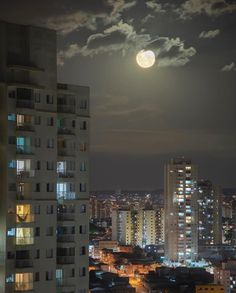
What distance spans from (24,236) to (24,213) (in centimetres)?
12

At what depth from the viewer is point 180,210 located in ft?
70.7

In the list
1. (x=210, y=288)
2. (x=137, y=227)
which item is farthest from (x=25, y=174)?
(x=137, y=227)

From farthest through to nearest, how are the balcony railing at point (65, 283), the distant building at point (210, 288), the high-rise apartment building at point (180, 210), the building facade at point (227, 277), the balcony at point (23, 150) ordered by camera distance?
the high-rise apartment building at point (180, 210), the building facade at point (227, 277), the distant building at point (210, 288), the balcony railing at point (65, 283), the balcony at point (23, 150)

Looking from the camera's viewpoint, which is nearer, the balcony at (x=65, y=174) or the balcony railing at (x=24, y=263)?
the balcony railing at (x=24, y=263)

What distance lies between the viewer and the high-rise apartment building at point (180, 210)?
21.2 metres

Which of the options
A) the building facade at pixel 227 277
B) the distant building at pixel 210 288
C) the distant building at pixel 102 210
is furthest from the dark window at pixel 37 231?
the distant building at pixel 102 210

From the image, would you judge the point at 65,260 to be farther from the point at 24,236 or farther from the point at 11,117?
the point at 11,117

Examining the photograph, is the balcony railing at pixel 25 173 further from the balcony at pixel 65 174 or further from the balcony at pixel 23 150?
the balcony at pixel 65 174

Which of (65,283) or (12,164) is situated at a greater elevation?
(12,164)

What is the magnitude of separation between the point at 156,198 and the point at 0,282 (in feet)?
73.1

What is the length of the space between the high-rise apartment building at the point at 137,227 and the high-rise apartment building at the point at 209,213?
1.39 meters

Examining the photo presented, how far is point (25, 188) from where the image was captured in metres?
3.82

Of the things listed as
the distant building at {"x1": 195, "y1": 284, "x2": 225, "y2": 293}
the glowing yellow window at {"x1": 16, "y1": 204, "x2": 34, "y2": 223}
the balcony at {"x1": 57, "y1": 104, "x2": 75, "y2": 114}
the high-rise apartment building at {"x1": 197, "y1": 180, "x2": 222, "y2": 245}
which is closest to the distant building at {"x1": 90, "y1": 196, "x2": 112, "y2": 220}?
the high-rise apartment building at {"x1": 197, "y1": 180, "x2": 222, "y2": 245}

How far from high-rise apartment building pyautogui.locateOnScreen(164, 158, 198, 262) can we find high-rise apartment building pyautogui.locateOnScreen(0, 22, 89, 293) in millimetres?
17167
